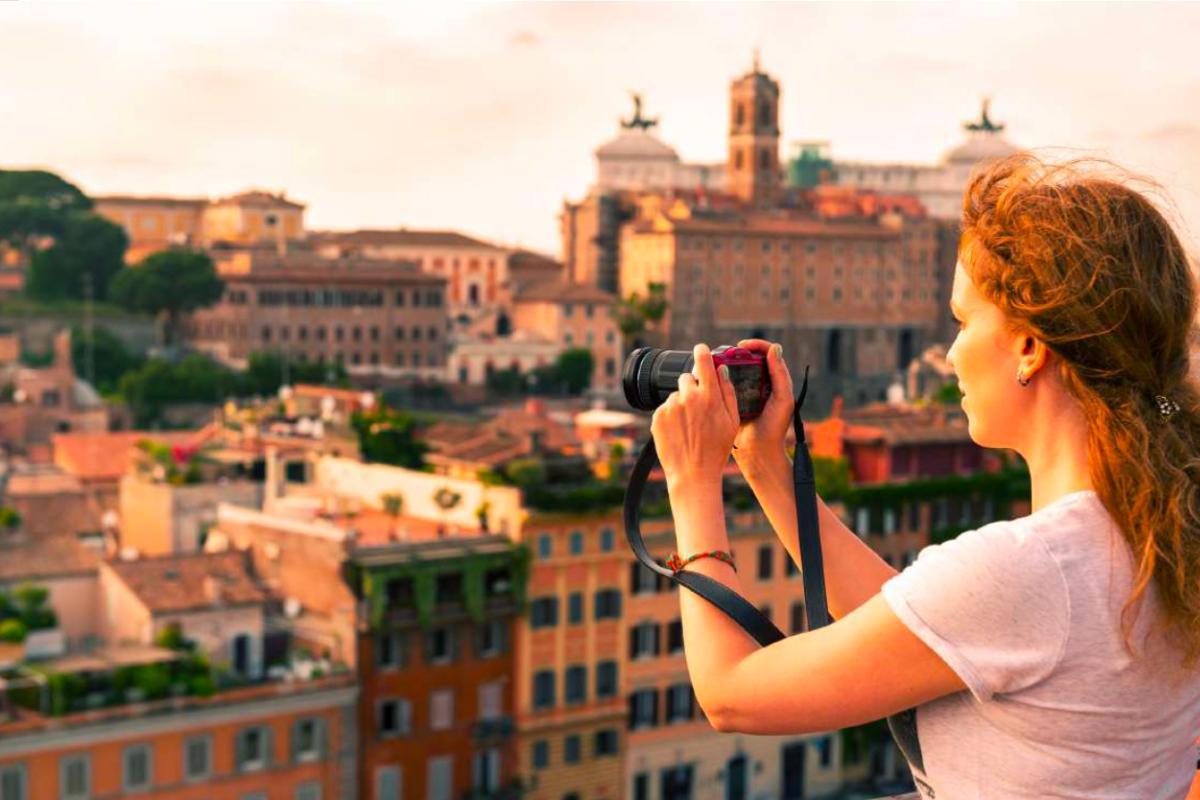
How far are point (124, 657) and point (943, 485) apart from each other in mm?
8442

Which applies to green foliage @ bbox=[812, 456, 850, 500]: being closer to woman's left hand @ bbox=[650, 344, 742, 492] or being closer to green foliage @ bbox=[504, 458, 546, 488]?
green foliage @ bbox=[504, 458, 546, 488]

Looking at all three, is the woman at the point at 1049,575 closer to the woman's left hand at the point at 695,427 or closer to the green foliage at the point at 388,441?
the woman's left hand at the point at 695,427

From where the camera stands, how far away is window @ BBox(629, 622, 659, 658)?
1580cm

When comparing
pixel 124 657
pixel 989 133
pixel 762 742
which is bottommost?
pixel 762 742

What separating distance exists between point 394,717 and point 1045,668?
1301 cm

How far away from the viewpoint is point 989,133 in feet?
179

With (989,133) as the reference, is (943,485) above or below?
below

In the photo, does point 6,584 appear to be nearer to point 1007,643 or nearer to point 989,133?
point 1007,643

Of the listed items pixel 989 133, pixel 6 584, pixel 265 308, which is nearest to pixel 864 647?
pixel 6 584

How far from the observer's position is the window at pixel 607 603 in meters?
15.5

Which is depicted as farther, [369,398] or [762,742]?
[369,398]

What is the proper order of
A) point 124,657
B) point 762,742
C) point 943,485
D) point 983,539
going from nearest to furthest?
point 983,539 → point 124,657 → point 762,742 → point 943,485

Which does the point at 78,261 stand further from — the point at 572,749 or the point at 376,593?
the point at 376,593

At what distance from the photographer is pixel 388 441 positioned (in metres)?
17.6
